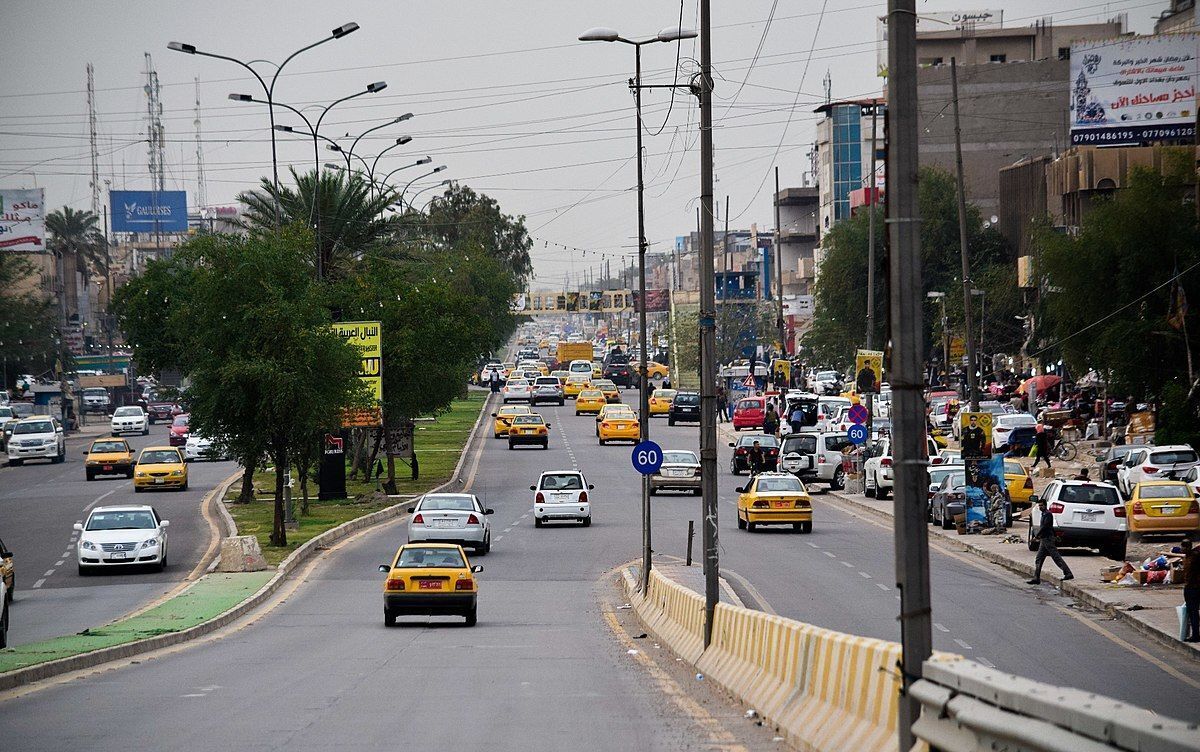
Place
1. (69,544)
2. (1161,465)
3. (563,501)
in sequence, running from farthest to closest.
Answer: (563,501), (1161,465), (69,544)

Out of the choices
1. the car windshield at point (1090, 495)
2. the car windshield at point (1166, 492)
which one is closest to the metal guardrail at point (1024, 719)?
the car windshield at point (1090, 495)

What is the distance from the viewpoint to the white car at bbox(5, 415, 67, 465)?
243 feet

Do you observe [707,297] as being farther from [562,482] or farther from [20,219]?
[20,219]

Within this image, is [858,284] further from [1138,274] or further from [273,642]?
[273,642]

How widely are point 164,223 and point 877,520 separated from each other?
150566mm

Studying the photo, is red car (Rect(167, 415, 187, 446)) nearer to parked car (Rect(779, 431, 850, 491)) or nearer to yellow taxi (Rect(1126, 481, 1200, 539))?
parked car (Rect(779, 431, 850, 491))

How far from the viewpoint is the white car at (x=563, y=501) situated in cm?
4406

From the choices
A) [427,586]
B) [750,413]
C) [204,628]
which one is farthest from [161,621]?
[750,413]

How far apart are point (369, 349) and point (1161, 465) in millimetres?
22122

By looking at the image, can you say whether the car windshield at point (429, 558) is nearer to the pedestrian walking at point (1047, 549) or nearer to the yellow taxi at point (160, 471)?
the pedestrian walking at point (1047, 549)

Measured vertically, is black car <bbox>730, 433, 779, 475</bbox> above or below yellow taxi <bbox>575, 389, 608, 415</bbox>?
below

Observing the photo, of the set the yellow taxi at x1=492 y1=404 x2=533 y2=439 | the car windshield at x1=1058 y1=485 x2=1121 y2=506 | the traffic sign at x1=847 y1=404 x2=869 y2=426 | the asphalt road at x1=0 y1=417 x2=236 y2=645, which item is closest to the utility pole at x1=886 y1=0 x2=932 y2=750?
the asphalt road at x1=0 y1=417 x2=236 y2=645

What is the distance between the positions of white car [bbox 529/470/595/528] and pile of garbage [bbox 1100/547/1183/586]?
17.5 m

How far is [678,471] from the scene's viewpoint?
168ft
